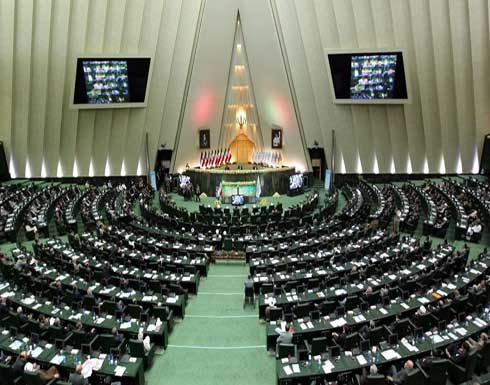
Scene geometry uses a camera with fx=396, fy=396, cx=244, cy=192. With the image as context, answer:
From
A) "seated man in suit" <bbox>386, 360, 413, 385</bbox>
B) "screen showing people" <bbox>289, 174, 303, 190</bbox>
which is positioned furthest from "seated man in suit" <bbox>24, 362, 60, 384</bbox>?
"screen showing people" <bbox>289, 174, 303, 190</bbox>

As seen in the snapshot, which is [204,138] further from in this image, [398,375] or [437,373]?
[437,373]

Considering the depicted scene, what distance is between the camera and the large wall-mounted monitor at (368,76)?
28781 millimetres

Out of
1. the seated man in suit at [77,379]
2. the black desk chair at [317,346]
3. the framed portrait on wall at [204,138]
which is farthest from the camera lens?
the framed portrait on wall at [204,138]

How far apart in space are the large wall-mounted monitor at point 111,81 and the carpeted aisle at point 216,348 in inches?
844

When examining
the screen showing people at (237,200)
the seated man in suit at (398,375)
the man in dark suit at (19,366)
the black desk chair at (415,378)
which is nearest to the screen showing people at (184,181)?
the screen showing people at (237,200)

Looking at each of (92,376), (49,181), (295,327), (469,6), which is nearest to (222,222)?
(295,327)

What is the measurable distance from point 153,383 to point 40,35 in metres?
26.8

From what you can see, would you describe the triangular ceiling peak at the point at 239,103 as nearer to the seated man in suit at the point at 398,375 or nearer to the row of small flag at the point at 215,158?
the row of small flag at the point at 215,158

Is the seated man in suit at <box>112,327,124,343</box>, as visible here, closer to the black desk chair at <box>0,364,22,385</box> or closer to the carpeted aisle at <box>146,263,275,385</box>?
the carpeted aisle at <box>146,263,275,385</box>

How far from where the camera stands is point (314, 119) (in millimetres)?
33938

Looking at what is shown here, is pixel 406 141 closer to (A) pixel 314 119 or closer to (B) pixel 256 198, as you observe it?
(A) pixel 314 119

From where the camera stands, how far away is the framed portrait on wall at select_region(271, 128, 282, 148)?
37.3 metres

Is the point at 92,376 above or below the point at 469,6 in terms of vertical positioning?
below

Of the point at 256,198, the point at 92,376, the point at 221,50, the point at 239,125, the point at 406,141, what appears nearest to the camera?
the point at 92,376
